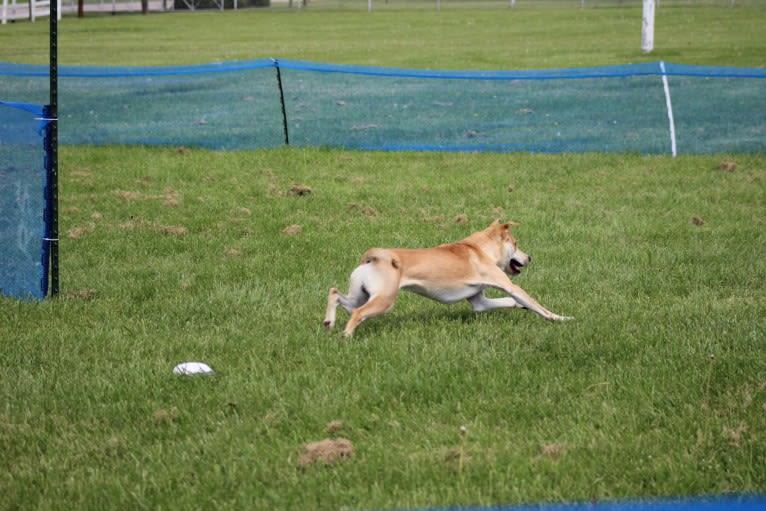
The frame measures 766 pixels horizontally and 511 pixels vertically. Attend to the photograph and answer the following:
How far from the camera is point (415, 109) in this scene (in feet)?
62.0

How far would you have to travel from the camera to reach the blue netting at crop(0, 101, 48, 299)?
8.45 metres

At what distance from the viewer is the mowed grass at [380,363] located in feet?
16.9

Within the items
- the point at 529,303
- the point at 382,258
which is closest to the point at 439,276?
the point at 382,258

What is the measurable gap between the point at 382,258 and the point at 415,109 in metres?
12.0

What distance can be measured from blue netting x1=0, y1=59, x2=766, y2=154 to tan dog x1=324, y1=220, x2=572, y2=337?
26.3 ft

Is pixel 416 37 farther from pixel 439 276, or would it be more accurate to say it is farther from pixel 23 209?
pixel 439 276

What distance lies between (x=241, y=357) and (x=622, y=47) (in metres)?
28.4

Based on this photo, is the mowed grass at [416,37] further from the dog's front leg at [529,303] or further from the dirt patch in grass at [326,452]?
the dirt patch in grass at [326,452]

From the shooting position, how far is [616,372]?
652 centimetres

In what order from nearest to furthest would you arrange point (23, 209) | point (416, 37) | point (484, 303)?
point (484, 303) → point (23, 209) → point (416, 37)

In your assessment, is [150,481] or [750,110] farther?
[750,110]

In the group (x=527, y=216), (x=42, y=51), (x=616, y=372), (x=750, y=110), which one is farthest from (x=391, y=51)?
(x=616, y=372)

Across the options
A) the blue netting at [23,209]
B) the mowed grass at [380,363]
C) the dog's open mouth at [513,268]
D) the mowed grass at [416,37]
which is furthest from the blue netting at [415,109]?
the mowed grass at [416,37]

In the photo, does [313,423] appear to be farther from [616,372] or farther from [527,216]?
[527,216]
